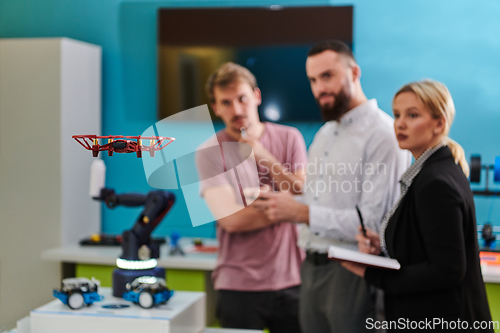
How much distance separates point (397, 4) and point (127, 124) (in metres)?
1.47

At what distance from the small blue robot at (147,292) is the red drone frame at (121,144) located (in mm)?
447

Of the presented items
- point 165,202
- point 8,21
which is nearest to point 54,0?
point 8,21

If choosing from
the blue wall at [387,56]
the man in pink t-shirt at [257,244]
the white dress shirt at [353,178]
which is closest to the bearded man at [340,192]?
the white dress shirt at [353,178]

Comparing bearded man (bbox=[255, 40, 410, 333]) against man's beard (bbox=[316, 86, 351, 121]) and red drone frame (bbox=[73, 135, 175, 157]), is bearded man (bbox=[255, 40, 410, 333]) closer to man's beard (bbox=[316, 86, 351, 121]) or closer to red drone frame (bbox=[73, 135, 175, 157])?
man's beard (bbox=[316, 86, 351, 121])

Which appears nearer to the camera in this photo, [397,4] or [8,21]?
[8,21]

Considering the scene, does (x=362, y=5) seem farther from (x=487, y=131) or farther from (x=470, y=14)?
(x=487, y=131)

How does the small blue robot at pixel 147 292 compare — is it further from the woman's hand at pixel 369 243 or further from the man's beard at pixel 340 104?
the man's beard at pixel 340 104

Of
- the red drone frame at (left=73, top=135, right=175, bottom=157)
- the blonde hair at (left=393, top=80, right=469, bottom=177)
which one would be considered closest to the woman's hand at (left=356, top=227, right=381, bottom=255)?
the blonde hair at (left=393, top=80, right=469, bottom=177)

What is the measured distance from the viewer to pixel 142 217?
4.53 ft

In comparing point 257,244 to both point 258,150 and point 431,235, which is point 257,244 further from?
point 431,235

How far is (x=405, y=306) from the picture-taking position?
1.40 metres

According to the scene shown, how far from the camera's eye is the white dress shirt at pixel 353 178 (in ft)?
5.27

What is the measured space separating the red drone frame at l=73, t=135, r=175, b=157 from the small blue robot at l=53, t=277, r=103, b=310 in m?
0.46

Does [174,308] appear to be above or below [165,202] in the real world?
below
